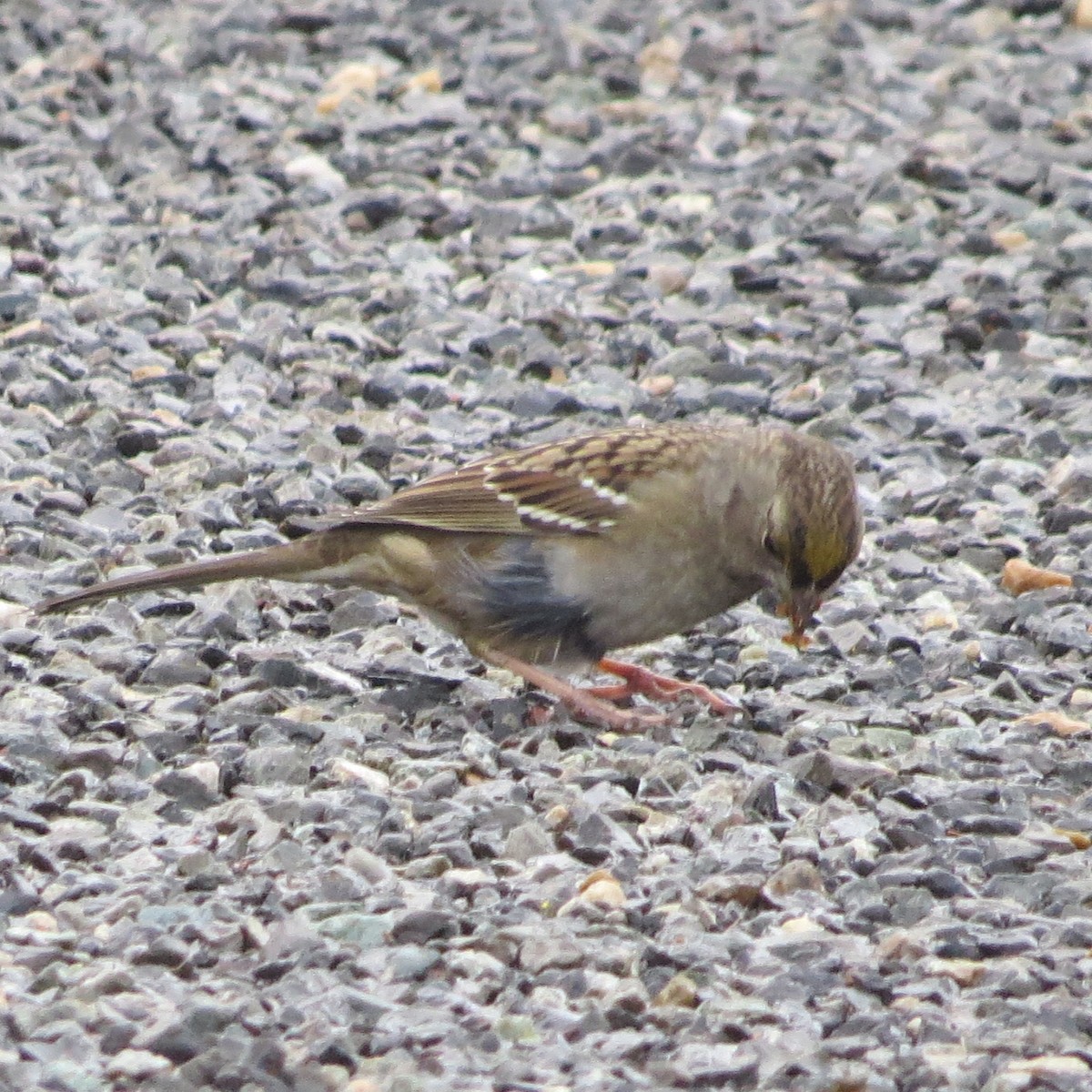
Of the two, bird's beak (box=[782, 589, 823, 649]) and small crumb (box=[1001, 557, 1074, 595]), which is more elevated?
bird's beak (box=[782, 589, 823, 649])

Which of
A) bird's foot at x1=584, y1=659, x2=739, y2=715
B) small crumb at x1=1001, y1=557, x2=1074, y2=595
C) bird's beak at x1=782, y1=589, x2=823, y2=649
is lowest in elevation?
small crumb at x1=1001, y1=557, x2=1074, y2=595

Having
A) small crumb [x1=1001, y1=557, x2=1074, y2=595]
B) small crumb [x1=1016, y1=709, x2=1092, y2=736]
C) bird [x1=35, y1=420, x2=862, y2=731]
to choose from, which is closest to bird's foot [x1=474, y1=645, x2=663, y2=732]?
bird [x1=35, y1=420, x2=862, y2=731]

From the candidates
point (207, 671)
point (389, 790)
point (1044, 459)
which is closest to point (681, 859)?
point (389, 790)

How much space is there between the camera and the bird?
21.0ft

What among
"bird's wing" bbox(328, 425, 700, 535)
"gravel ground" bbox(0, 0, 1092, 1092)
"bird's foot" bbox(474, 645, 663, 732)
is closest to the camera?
"gravel ground" bbox(0, 0, 1092, 1092)

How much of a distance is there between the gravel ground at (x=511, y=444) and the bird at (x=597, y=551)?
22 centimetres

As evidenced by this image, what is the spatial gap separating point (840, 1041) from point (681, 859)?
958 mm

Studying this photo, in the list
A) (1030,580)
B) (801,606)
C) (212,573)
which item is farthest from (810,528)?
(212,573)

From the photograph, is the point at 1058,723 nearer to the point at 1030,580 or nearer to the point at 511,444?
the point at 1030,580

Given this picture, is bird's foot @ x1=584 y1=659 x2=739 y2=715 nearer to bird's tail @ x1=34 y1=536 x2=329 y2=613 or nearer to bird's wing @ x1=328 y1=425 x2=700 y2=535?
bird's wing @ x1=328 y1=425 x2=700 y2=535

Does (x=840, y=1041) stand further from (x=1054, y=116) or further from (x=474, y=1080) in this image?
(x=1054, y=116)

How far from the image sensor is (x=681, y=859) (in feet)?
18.3

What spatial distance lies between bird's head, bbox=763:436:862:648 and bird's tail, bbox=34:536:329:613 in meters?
1.36

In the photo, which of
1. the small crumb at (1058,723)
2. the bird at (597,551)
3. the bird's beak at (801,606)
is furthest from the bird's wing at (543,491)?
the small crumb at (1058,723)
